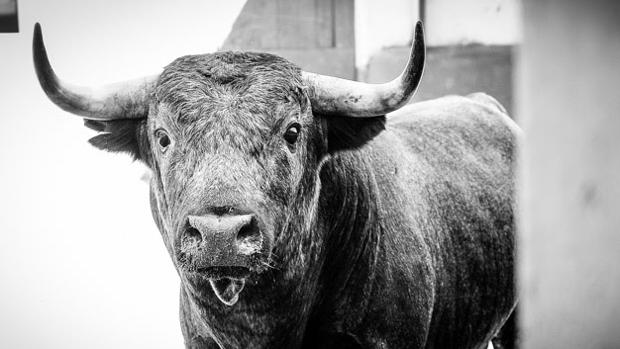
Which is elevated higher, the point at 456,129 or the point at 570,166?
the point at 570,166

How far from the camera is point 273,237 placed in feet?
7.74

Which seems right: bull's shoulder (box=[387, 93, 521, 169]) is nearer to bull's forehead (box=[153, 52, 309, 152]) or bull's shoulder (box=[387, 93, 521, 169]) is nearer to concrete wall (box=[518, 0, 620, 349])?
bull's forehead (box=[153, 52, 309, 152])

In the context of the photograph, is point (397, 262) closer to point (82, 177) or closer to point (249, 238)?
point (249, 238)

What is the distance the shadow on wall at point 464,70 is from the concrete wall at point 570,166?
536cm

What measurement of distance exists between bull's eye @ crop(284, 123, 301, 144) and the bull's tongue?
460 mm

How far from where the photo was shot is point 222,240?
6.93 feet

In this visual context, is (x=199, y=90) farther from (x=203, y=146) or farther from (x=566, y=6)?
(x=566, y=6)

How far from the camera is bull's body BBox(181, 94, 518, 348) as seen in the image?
107 inches

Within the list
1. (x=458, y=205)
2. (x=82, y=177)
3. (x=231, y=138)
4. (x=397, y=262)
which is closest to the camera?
(x=231, y=138)

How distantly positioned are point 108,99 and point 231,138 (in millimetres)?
628

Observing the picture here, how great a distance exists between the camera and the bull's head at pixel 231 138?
2.20 metres

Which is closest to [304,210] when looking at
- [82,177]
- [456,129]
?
[456,129]

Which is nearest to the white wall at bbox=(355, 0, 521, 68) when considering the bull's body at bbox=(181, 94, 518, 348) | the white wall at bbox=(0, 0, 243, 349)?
the white wall at bbox=(0, 0, 243, 349)

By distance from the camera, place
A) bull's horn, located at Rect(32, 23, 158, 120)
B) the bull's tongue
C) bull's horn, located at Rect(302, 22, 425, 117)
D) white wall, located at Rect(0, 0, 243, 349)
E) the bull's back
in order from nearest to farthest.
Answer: the bull's tongue
bull's horn, located at Rect(302, 22, 425, 117)
bull's horn, located at Rect(32, 23, 158, 120)
the bull's back
white wall, located at Rect(0, 0, 243, 349)
